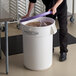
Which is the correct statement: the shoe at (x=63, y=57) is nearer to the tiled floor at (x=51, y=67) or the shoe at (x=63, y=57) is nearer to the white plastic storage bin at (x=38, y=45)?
the tiled floor at (x=51, y=67)

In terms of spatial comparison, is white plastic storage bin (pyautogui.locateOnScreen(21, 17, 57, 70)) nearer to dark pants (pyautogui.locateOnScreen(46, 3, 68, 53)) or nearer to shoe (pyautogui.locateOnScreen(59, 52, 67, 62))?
dark pants (pyautogui.locateOnScreen(46, 3, 68, 53))

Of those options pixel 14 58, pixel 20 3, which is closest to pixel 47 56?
pixel 14 58

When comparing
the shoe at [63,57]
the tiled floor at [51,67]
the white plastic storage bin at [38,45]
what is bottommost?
the tiled floor at [51,67]

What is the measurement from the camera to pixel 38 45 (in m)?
2.35

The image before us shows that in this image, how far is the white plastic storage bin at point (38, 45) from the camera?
2283 mm

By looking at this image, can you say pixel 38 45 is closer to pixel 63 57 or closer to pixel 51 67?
pixel 51 67

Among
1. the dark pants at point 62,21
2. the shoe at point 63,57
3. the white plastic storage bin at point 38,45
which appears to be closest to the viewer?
the white plastic storage bin at point 38,45

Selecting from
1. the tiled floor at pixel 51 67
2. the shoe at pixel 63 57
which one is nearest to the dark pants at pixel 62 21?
the shoe at pixel 63 57

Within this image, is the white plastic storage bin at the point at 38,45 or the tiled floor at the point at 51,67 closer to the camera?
the white plastic storage bin at the point at 38,45

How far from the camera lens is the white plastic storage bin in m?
2.28

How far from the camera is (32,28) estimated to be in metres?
2.26

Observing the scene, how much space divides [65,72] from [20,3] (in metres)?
2.31

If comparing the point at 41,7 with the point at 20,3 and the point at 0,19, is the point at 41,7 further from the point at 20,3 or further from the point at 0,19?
the point at 0,19

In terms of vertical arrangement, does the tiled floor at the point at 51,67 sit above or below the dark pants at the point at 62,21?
below
